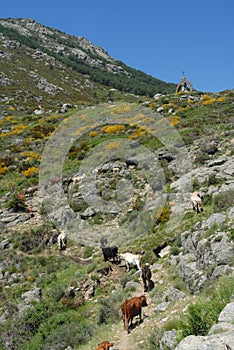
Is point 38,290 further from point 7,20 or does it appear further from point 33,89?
point 7,20

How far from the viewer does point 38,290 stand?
43.1 ft

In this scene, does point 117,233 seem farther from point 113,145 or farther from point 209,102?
point 209,102

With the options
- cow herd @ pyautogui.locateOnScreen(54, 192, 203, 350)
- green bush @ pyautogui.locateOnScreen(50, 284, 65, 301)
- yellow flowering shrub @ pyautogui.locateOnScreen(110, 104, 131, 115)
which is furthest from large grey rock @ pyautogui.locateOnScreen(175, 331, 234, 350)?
yellow flowering shrub @ pyautogui.locateOnScreen(110, 104, 131, 115)

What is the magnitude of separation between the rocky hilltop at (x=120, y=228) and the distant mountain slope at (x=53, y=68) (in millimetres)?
38027

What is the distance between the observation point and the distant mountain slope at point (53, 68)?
248 ft

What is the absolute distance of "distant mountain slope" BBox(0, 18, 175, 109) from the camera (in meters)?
75.6

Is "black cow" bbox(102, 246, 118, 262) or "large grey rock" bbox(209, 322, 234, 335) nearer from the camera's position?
"large grey rock" bbox(209, 322, 234, 335)

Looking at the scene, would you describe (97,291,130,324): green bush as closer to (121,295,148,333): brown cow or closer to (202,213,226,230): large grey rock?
(121,295,148,333): brown cow

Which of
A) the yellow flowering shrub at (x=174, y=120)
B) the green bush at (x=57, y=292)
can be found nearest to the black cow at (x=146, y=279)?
the green bush at (x=57, y=292)

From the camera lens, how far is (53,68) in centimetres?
9219

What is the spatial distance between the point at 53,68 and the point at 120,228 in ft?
273

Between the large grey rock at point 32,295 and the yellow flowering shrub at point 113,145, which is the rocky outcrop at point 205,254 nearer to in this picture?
the large grey rock at point 32,295

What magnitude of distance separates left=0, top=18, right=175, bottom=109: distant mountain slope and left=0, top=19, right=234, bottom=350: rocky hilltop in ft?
125

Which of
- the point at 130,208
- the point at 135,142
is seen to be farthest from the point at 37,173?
the point at 130,208
